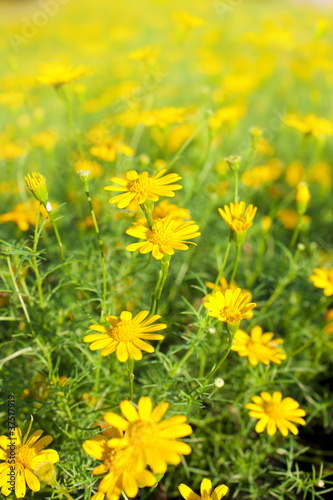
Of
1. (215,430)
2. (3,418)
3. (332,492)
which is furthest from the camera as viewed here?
(215,430)

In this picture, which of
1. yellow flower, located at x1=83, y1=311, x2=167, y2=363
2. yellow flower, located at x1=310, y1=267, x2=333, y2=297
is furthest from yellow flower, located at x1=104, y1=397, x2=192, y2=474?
yellow flower, located at x1=310, y1=267, x2=333, y2=297

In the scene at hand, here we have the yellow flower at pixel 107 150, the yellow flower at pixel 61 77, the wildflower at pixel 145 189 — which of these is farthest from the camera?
the yellow flower at pixel 107 150

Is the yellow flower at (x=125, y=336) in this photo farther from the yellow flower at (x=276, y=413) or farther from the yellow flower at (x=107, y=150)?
the yellow flower at (x=107, y=150)

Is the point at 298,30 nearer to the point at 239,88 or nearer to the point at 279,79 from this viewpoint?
the point at 279,79

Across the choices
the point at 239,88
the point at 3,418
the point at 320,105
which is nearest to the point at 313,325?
the point at 3,418

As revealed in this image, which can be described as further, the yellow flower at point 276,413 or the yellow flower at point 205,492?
the yellow flower at point 276,413

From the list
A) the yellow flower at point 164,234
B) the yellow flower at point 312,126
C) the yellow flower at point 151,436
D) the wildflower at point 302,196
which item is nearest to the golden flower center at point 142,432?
the yellow flower at point 151,436

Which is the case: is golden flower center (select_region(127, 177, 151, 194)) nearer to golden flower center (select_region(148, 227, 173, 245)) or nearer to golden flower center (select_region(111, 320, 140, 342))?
golden flower center (select_region(148, 227, 173, 245))

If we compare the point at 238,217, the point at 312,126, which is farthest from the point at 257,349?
the point at 312,126
